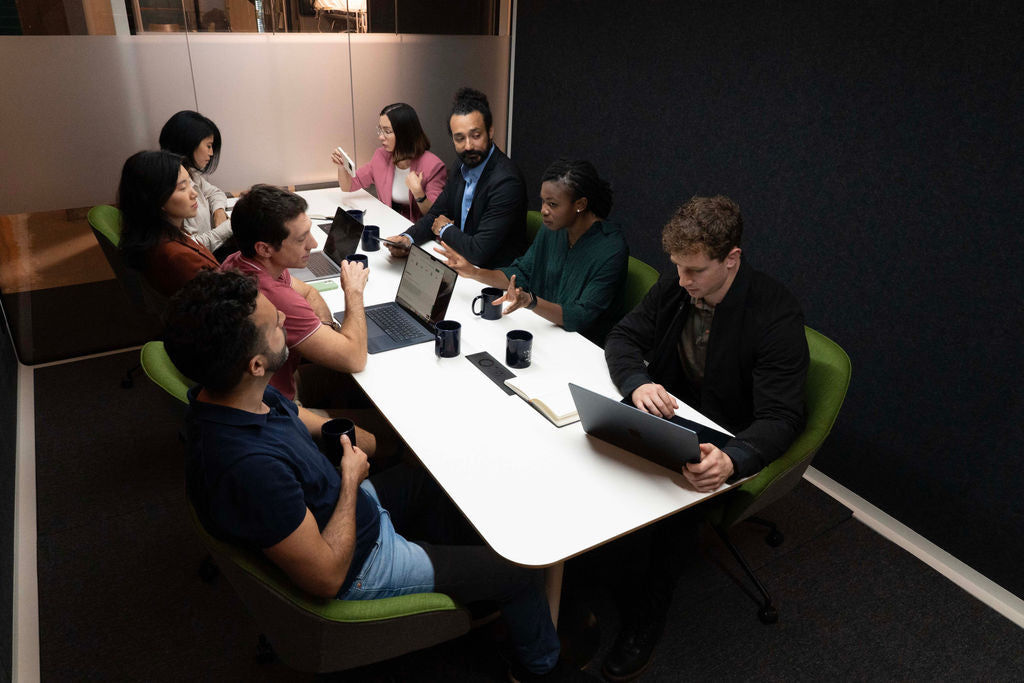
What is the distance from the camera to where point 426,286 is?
2359mm

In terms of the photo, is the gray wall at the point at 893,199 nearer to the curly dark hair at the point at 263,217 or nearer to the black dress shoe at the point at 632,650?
the black dress shoe at the point at 632,650

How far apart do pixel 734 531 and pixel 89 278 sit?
11.6 feet

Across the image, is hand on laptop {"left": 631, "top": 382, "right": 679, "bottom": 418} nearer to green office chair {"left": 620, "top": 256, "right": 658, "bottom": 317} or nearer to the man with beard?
green office chair {"left": 620, "top": 256, "right": 658, "bottom": 317}

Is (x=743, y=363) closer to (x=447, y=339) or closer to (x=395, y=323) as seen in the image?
(x=447, y=339)

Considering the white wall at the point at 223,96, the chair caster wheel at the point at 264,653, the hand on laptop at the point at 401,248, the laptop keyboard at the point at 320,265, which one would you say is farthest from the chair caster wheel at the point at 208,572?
the white wall at the point at 223,96

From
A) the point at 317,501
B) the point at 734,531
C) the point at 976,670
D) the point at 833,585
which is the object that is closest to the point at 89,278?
the point at 317,501

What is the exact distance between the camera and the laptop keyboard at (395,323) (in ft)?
7.57

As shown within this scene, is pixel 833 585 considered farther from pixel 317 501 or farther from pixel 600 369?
pixel 317 501

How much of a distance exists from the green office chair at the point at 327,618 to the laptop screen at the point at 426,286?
1096mm

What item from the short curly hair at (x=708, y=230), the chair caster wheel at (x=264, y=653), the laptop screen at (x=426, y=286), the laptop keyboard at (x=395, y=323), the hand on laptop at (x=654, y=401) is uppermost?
the short curly hair at (x=708, y=230)

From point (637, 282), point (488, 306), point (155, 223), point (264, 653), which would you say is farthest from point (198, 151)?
point (264, 653)

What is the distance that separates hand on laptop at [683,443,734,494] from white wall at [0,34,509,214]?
325 centimetres

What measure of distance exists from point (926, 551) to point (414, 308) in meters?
2.12

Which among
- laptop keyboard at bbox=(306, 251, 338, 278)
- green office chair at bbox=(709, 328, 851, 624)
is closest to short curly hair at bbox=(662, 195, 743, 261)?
green office chair at bbox=(709, 328, 851, 624)
